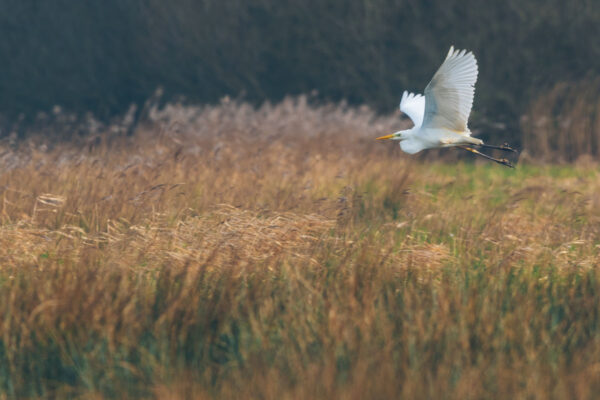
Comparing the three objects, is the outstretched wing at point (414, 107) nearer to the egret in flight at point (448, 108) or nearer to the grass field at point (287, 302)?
the egret in flight at point (448, 108)

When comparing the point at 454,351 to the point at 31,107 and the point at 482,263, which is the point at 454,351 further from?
the point at 31,107

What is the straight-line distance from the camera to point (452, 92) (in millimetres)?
5582

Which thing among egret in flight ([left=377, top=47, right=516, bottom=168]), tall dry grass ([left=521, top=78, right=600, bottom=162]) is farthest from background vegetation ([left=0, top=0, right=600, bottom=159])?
egret in flight ([left=377, top=47, right=516, bottom=168])

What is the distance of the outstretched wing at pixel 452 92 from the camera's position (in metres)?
5.44

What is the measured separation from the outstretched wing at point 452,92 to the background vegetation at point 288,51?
6.11 m

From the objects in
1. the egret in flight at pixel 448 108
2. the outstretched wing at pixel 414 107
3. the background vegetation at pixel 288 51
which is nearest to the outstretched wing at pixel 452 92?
the egret in flight at pixel 448 108

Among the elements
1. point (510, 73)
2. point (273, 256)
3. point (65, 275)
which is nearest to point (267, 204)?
point (273, 256)

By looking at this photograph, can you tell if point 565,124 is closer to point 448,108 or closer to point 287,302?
point 448,108

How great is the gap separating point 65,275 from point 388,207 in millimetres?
3128

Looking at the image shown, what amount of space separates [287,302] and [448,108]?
7.46ft

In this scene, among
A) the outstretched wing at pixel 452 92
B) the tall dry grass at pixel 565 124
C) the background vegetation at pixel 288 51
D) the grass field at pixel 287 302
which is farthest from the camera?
the background vegetation at pixel 288 51

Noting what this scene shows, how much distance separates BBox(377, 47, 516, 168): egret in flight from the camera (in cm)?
545

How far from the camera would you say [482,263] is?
4.62 meters

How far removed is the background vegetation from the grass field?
728cm
